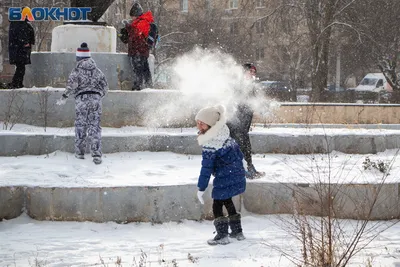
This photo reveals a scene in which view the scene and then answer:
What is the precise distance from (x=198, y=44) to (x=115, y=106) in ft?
96.3

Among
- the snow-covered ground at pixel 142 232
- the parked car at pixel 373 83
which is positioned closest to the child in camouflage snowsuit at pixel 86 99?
the snow-covered ground at pixel 142 232

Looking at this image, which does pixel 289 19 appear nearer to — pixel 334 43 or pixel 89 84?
pixel 334 43

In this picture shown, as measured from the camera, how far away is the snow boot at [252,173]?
980 cm

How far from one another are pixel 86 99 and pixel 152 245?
3826 mm

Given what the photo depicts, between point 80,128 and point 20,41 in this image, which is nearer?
point 80,128

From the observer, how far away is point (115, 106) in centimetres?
1345

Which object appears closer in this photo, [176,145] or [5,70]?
[176,145]

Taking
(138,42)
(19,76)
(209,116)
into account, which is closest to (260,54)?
(138,42)

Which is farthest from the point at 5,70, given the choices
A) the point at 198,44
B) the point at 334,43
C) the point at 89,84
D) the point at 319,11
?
the point at 89,84

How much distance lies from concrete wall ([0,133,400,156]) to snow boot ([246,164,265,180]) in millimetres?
1307

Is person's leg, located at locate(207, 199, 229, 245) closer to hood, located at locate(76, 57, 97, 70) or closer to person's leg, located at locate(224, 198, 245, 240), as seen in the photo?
person's leg, located at locate(224, 198, 245, 240)

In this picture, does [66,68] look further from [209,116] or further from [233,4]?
[233,4]

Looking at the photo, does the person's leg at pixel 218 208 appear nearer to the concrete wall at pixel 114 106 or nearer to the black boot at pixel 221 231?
the black boot at pixel 221 231

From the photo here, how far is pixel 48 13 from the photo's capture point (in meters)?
16.0
